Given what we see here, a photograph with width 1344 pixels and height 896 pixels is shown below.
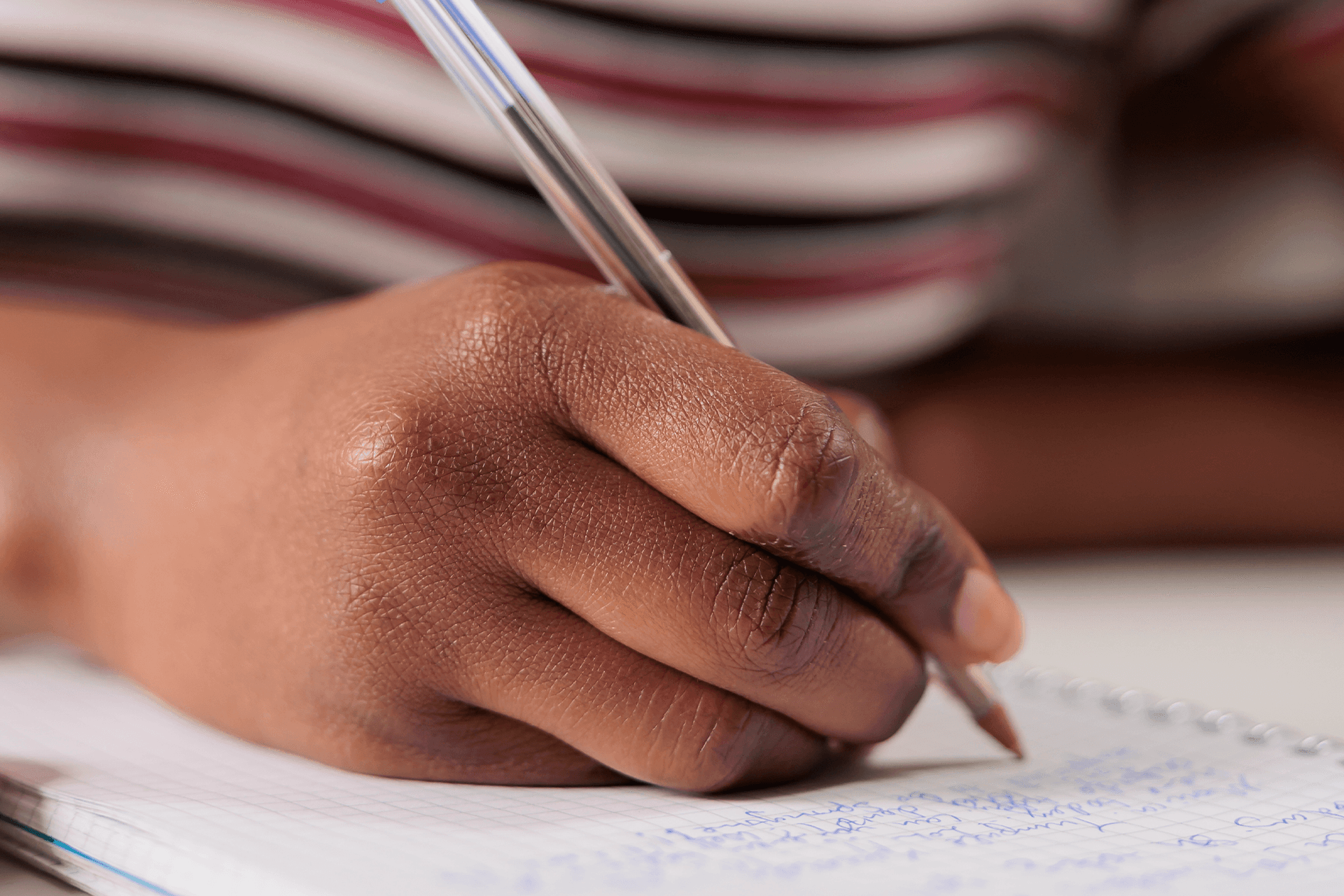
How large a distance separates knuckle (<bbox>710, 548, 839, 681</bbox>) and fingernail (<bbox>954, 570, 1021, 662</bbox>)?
2.3 inches

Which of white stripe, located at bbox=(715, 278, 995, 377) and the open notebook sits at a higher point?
white stripe, located at bbox=(715, 278, 995, 377)

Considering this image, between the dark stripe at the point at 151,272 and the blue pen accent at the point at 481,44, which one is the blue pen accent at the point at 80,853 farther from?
the dark stripe at the point at 151,272

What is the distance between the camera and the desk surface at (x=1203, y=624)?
50cm

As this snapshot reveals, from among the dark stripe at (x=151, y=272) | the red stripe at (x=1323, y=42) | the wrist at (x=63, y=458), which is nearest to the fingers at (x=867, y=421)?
the wrist at (x=63, y=458)

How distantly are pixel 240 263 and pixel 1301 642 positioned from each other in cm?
70

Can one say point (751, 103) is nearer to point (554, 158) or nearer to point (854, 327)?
point (854, 327)

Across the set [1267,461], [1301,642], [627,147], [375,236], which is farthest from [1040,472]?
[375,236]

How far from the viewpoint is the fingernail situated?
14.3 inches

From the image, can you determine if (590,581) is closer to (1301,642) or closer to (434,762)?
(434,762)

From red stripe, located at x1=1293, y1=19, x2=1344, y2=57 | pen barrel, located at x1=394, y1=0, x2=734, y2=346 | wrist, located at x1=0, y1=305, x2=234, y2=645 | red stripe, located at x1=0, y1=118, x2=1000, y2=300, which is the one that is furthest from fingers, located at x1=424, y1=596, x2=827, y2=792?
red stripe, located at x1=1293, y1=19, x2=1344, y2=57

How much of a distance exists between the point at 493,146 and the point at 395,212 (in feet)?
0.28

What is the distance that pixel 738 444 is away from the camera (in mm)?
309

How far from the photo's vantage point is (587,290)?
35 cm

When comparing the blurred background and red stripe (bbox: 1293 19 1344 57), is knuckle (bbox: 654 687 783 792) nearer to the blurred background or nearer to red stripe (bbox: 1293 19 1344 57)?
the blurred background
